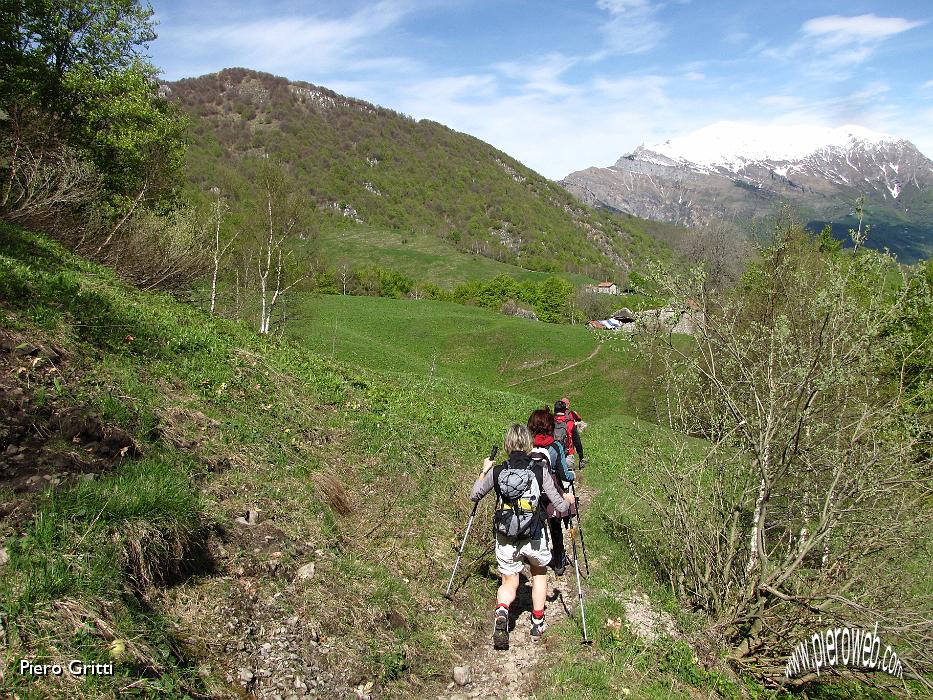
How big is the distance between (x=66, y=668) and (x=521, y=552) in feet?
14.7

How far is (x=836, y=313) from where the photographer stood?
5.98m

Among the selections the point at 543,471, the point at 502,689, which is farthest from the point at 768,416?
the point at 502,689

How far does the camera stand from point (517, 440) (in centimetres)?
688

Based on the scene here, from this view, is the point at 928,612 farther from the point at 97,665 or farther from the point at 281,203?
the point at 281,203

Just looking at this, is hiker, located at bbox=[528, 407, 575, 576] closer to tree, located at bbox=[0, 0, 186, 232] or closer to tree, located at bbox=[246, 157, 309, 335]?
tree, located at bbox=[0, 0, 186, 232]

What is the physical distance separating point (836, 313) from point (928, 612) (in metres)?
3.70

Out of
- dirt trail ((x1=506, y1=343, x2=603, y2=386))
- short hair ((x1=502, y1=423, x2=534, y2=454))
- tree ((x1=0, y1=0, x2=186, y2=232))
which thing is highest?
tree ((x1=0, y1=0, x2=186, y2=232))

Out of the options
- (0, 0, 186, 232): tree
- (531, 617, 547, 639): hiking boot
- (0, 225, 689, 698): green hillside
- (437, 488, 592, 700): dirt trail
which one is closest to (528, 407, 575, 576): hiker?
(437, 488, 592, 700): dirt trail

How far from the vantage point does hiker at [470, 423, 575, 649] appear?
6500 mm

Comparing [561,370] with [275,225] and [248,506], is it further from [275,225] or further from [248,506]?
[248,506]

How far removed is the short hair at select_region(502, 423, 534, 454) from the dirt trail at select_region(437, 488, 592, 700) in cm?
238

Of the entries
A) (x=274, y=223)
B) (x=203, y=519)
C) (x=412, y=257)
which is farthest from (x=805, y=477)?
(x=412, y=257)

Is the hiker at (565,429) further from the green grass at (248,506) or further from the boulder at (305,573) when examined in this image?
the boulder at (305,573)

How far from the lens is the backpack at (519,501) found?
648 cm
